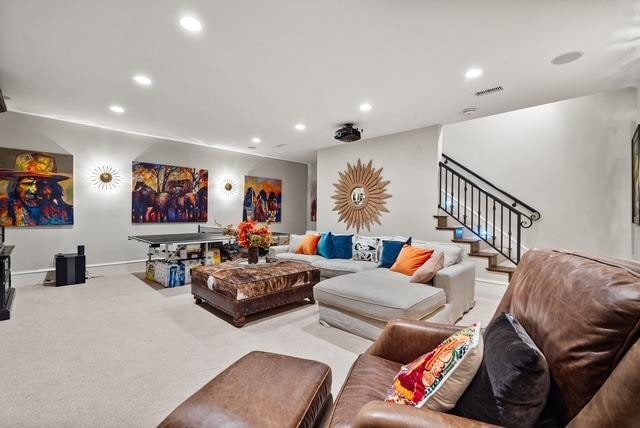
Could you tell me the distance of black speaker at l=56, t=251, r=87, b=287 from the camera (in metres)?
4.32

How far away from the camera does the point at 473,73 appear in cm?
296

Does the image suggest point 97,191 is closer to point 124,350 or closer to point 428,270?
point 124,350

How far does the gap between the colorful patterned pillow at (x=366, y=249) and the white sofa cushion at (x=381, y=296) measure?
1342mm

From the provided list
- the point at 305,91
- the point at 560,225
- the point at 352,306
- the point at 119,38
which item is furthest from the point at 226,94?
the point at 560,225

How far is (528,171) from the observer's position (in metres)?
4.63

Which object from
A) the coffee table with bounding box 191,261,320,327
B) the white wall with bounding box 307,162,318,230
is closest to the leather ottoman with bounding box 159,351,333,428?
the coffee table with bounding box 191,261,320,327

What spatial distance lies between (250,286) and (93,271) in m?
3.62

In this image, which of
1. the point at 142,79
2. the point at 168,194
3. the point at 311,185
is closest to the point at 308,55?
the point at 142,79

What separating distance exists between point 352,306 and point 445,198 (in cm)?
335

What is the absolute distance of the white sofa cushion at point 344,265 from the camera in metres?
4.18

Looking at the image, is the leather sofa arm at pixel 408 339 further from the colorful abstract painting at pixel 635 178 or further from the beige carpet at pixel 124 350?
the colorful abstract painting at pixel 635 178

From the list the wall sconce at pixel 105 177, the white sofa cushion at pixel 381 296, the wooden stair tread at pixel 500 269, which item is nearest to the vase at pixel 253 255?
the white sofa cushion at pixel 381 296

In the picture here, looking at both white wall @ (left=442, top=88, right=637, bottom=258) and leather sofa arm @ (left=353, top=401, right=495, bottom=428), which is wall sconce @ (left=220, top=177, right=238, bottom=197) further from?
leather sofa arm @ (left=353, top=401, right=495, bottom=428)

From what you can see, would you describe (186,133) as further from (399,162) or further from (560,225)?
(560,225)
